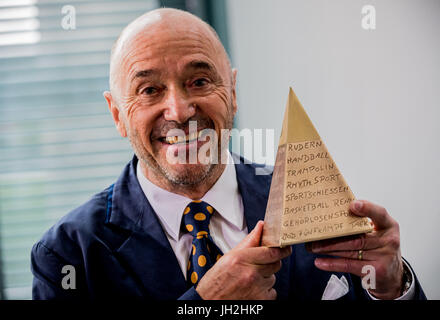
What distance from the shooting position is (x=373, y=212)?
2.51 ft

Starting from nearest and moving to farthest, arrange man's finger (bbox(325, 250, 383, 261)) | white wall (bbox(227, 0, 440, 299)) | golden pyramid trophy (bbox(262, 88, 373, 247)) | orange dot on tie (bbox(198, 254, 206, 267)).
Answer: golden pyramid trophy (bbox(262, 88, 373, 247)) < man's finger (bbox(325, 250, 383, 261)) < orange dot on tie (bbox(198, 254, 206, 267)) < white wall (bbox(227, 0, 440, 299))

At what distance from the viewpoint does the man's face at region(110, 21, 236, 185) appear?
3.23 ft

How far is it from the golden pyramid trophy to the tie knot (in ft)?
0.99

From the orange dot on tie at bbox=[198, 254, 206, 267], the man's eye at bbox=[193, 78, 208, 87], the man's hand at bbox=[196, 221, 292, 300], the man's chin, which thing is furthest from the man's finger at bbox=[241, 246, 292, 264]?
the man's eye at bbox=[193, 78, 208, 87]

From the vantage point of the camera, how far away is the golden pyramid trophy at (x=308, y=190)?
73cm

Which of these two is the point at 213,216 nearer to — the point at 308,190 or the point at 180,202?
the point at 180,202

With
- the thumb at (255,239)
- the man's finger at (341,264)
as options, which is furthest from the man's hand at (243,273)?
the man's finger at (341,264)

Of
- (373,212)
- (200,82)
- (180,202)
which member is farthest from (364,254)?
(200,82)

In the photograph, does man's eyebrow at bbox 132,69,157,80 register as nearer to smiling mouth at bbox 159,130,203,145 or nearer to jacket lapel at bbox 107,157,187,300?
smiling mouth at bbox 159,130,203,145

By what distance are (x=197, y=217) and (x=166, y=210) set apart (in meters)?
0.09

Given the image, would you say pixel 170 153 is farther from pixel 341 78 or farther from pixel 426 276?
pixel 426 276

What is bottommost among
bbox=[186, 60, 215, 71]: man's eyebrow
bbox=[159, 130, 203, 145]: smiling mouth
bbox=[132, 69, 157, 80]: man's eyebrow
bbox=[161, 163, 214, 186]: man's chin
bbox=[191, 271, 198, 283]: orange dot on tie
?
bbox=[191, 271, 198, 283]: orange dot on tie

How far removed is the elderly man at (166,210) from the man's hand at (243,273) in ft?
0.29

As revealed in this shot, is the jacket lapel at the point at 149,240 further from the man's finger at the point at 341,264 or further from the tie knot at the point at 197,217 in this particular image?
the man's finger at the point at 341,264
